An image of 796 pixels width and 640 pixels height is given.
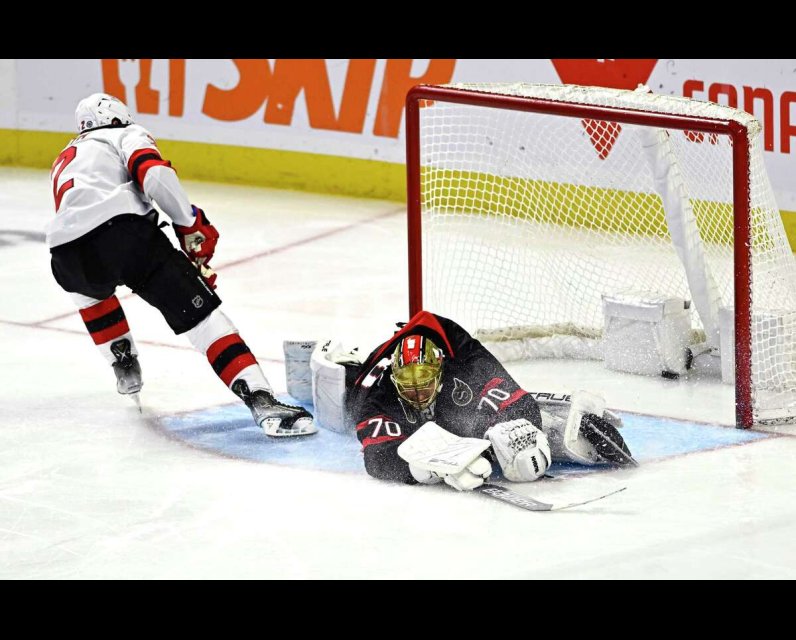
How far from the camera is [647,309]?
5531 millimetres

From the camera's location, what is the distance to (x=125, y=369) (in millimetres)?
5309

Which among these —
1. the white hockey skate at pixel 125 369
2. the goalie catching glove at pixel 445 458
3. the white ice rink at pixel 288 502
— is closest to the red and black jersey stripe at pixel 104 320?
the white hockey skate at pixel 125 369

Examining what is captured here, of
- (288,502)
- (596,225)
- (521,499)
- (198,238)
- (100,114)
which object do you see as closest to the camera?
(521,499)

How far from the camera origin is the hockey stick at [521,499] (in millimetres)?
4238

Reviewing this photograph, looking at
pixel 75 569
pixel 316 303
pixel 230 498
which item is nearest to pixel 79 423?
pixel 230 498

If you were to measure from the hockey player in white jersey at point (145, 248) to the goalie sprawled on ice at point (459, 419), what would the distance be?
1.48ft

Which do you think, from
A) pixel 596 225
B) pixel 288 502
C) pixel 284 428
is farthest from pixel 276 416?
pixel 596 225

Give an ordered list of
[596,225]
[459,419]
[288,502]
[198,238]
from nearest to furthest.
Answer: [288,502], [459,419], [198,238], [596,225]

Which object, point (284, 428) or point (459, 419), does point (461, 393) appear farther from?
point (284, 428)

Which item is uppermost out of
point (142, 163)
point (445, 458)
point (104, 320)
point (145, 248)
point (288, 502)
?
point (142, 163)

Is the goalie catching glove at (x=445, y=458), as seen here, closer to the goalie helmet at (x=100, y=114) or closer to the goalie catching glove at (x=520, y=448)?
the goalie catching glove at (x=520, y=448)

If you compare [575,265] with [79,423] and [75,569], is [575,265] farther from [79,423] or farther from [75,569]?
[75,569]

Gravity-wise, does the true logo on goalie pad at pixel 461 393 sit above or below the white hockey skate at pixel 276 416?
above

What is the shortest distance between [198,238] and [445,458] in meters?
1.23
